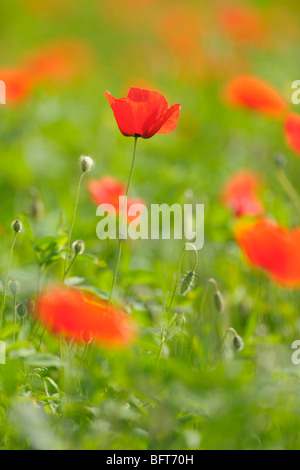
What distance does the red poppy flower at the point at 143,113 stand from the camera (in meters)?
1.30

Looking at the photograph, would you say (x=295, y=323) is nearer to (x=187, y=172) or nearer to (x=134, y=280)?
(x=134, y=280)

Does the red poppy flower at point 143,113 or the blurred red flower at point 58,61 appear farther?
the blurred red flower at point 58,61

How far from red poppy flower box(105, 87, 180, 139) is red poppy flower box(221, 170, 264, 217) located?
0.61 m

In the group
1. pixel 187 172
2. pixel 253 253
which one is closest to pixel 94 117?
pixel 187 172

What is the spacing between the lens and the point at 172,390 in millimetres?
1085

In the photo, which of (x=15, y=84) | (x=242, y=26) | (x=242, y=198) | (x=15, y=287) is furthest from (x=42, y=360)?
(x=242, y=26)

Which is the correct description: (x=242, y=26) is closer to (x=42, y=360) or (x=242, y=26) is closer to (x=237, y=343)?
(x=237, y=343)

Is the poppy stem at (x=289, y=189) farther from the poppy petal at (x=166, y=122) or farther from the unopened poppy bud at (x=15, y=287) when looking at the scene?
the unopened poppy bud at (x=15, y=287)

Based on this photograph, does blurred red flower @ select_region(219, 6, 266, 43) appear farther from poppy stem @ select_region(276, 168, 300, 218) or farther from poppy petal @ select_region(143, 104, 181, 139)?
poppy petal @ select_region(143, 104, 181, 139)

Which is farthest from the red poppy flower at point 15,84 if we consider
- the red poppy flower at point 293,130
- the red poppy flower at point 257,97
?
the red poppy flower at point 293,130

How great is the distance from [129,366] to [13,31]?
506 centimetres

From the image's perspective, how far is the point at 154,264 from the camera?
2006 mm

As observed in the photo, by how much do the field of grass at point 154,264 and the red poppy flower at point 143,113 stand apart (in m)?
0.33

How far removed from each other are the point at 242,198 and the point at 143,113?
75 cm
